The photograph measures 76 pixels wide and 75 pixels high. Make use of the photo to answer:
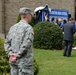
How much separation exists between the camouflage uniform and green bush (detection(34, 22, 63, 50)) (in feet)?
40.2

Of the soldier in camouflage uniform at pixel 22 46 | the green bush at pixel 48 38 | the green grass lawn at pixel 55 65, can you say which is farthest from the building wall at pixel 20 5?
the soldier in camouflage uniform at pixel 22 46

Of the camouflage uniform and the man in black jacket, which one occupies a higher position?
the camouflage uniform

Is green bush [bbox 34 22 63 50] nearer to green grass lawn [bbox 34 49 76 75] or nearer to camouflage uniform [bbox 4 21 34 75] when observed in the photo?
green grass lawn [bbox 34 49 76 75]

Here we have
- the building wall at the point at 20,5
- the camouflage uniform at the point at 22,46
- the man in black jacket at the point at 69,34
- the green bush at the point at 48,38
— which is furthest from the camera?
the building wall at the point at 20,5

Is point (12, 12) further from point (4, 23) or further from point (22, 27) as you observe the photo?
point (22, 27)

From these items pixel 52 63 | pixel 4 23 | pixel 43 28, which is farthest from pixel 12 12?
pixel 52 63

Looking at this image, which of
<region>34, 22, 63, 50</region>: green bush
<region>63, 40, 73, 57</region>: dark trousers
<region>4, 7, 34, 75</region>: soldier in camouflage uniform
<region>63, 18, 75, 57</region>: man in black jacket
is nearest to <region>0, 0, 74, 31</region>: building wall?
<region>34, 22, 63, 50</region>: green bush

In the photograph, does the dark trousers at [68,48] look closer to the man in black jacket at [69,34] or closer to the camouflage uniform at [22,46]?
the man in black jacket at [69,34]

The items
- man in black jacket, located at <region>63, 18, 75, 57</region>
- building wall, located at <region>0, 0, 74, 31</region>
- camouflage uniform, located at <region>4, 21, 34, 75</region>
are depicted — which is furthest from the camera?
building wall, located at <region>0, 0, 74, 31</region>

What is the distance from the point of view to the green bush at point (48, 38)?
→ 18531 millimetres

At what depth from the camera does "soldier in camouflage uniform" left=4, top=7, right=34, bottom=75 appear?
613 cm

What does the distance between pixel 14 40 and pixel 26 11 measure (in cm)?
56

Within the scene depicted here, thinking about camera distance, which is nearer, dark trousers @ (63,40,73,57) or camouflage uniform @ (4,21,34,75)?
camouflage uniform @ (4,21,34,75)

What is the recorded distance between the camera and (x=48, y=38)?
18578mm
